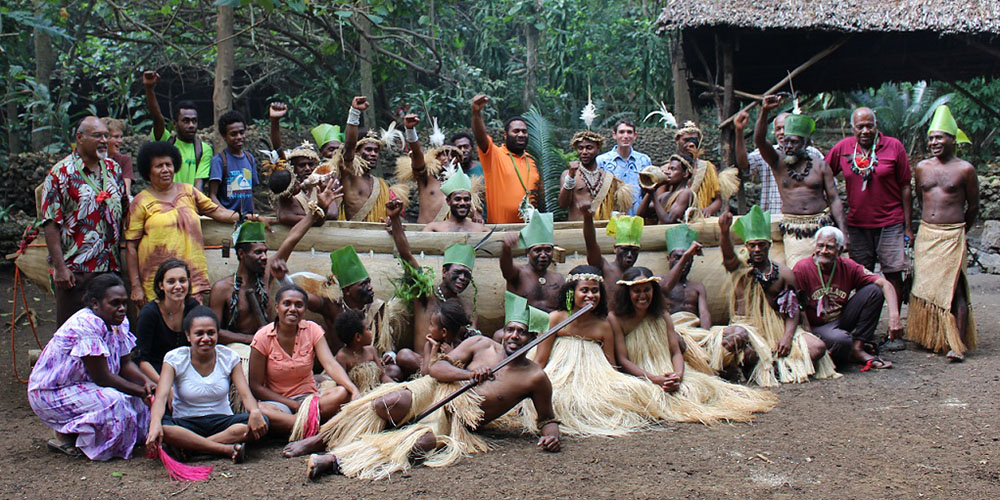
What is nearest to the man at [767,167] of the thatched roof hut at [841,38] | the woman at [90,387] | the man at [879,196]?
the man at [879,196]

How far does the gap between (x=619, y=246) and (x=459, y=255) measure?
37.4 inches

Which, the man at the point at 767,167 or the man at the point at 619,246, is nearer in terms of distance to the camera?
the man at the point at 619,246

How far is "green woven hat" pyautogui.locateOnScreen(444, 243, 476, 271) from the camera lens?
4.96m

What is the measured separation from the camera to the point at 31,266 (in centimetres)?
525

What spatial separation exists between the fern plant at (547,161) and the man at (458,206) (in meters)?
0.82

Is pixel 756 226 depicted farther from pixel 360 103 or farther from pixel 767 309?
pixel 360 103

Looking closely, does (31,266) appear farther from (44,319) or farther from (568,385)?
(568,385)

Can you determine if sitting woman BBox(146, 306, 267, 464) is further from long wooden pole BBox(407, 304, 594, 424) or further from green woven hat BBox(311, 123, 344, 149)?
green woven hat BBox(311, 123, 344, 149)

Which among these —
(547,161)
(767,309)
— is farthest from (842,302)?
(547,161)

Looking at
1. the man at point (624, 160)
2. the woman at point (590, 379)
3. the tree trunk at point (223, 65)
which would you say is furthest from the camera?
the tree trunk at point (223, 65)

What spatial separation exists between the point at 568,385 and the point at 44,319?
17.2ft

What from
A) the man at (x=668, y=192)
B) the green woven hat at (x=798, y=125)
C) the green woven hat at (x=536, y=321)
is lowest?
the green woven hat at (x=536, y=321)

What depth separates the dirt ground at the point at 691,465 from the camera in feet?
10.8

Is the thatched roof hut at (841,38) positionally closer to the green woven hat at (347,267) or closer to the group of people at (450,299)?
the group of people at (450,299)
